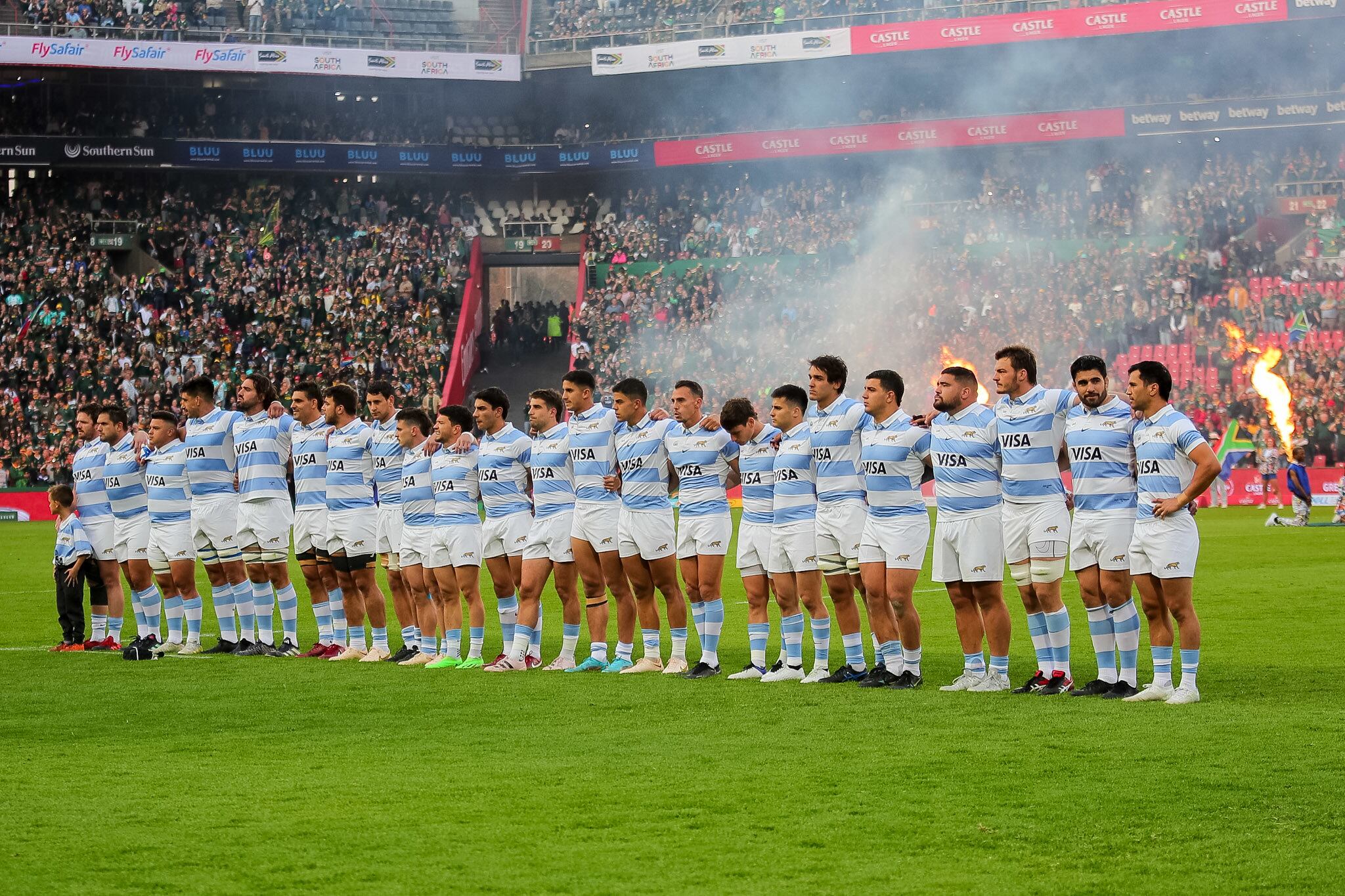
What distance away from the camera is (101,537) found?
1530 cm

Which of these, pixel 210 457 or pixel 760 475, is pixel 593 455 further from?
pixel 210 457

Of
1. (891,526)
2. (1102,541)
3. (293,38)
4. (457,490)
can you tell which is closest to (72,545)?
(457,490)

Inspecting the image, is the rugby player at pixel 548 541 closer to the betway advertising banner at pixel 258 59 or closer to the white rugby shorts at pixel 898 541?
the white rugby shorts at pixel 898 541

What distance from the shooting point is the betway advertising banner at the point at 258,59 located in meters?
43.0

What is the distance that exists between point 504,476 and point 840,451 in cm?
318

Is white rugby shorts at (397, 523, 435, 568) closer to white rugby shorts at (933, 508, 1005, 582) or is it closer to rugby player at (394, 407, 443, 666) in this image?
rugby player at (394, 407, 443, 666)

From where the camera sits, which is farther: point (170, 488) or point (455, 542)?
point (170, 488)

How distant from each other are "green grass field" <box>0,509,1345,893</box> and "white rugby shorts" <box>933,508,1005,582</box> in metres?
0.87

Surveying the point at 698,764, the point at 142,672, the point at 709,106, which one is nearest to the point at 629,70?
the point at 709,106

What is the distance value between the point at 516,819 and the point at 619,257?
3946cm

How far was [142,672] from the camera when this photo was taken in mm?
13039

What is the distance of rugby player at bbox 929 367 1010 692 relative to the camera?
1079 cm

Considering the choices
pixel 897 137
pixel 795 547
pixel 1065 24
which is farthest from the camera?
pixel 897 137

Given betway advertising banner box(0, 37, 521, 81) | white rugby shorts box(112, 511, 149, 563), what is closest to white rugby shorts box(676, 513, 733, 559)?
white rugby shorts box(112, 511, 149, 563)
